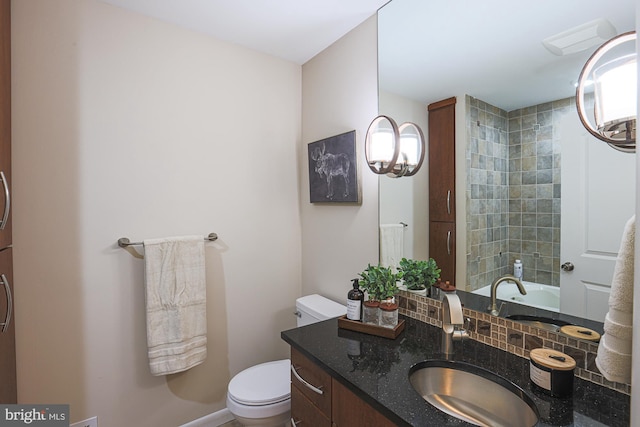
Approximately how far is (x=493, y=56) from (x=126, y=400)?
246cm

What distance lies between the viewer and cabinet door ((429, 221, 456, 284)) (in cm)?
144

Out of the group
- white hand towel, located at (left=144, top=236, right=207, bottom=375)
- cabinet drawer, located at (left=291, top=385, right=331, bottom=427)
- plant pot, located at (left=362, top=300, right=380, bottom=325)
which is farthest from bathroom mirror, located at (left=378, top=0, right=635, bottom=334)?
white hand towel, located at (left=144, top=236, right=207, bottom=375)

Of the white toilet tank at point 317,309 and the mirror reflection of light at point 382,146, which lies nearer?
the mirror reflection of light at point 382,146

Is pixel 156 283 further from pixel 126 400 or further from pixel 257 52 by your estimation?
pixel 257 52

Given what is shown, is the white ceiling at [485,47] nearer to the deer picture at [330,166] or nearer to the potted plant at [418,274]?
the deer picture at [330,166]

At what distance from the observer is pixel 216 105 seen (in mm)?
1950

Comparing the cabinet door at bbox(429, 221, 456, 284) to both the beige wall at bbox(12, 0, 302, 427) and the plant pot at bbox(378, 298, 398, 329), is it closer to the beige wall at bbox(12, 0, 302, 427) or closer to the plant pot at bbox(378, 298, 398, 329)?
the plant pot at bbox(378, 298, 398, 329)

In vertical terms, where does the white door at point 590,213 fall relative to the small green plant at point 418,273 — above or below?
above

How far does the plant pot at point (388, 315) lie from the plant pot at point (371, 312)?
0.06 ft

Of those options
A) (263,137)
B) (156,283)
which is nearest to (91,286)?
(156,283)

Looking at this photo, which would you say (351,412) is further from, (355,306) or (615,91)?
(615,91)

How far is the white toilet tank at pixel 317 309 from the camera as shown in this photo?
183cm

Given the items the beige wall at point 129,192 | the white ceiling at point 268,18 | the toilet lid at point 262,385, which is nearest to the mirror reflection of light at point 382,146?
the white ceiling at point 268,18

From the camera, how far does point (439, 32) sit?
147cm
